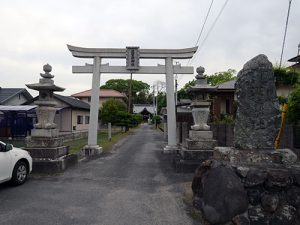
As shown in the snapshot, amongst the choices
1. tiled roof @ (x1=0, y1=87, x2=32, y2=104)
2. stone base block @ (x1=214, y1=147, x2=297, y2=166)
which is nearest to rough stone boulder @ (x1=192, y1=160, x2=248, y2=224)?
stone base block @ (x1=214, y1=147, x2=297, y2=166)

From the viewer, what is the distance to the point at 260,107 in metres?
5.46

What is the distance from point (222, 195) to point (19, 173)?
5.74m

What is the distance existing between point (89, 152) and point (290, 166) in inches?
446

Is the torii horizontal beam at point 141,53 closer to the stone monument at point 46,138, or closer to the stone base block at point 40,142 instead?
the stone monument at point 46,138

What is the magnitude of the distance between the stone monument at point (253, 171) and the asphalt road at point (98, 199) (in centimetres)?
78

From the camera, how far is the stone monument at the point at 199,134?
34.2 feet

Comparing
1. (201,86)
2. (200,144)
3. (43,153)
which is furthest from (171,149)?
(43,153)

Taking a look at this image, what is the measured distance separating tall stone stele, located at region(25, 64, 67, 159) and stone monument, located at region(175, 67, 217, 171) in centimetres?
430

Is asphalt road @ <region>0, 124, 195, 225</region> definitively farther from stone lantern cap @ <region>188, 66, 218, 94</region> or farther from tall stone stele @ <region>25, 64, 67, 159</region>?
stone lantern cap @ <region>188, 66, 218, 94</region>

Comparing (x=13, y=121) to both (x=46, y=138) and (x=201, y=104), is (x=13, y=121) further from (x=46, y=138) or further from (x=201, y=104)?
(x=201, y=104)

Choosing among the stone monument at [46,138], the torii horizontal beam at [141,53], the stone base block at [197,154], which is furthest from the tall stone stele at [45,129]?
the stone base block at [197,154]

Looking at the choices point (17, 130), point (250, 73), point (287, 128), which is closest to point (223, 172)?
point (250, 73)

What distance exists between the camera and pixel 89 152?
14852 mm

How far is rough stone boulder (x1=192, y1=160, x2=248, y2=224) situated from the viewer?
473 cm
